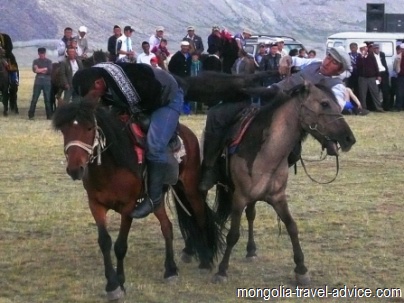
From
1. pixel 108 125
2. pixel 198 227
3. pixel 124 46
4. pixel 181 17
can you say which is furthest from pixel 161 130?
pixel 181 17

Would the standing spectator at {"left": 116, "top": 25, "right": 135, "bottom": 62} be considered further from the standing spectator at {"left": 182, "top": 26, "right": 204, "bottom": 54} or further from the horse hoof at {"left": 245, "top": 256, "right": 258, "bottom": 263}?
the horse hoof at {"left": 245, "top": 256, "right": 258, "bottom": 263}

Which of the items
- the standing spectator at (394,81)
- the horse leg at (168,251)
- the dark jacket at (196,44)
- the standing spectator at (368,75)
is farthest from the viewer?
the standing spectator at (394,81)

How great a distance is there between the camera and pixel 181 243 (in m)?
10.4

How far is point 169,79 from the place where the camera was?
8.88 metres

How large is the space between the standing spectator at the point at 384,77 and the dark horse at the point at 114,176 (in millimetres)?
18779

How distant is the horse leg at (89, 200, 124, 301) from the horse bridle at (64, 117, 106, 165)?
417 millimetres

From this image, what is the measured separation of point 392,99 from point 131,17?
27.9 m

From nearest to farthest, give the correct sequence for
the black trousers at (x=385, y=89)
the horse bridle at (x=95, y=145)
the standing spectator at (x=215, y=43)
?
the horse bridle at (x=95, y=145) < the standing spectator at (x=215, y=43) < the black trousers at (x=385, y=89)

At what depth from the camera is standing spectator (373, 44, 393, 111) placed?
2764cm

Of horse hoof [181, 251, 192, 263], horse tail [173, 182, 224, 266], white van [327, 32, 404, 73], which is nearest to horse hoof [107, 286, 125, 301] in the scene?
horse tail [173, 182, 224, 266]

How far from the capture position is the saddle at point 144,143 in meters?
8.59

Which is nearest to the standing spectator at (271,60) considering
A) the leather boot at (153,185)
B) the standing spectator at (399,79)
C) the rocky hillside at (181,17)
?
the standing spectator at (399,79)

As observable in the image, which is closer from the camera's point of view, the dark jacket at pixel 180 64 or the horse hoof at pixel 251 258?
the horse hoof at pixel 251 258

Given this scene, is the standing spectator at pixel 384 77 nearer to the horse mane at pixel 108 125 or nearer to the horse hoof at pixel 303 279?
the horse hoof at pixel 303 279
